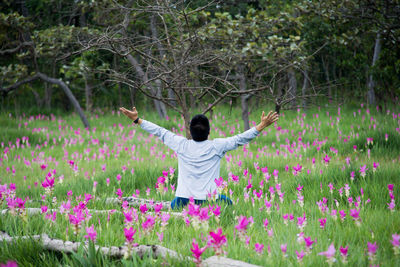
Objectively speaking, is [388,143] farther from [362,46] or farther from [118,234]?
[362,46]

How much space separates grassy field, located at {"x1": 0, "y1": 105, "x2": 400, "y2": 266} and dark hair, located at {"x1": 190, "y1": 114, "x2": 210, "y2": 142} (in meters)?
0.42

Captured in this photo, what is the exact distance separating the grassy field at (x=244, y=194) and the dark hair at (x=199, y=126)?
1.37 ft

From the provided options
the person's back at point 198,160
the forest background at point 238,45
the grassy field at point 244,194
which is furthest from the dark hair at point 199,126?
the forest background at point 238,45

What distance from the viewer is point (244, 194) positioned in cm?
448

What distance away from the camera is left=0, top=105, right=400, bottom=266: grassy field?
3186mm

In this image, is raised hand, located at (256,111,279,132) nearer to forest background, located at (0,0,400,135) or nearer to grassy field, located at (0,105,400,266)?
grassy field, located at (0,105,400,266)

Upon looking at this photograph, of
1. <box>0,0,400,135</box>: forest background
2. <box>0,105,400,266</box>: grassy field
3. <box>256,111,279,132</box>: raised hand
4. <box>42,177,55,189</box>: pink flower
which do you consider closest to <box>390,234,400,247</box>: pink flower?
<box>0,105,400,266</box>: grassy field

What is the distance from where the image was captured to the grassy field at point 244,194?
3.19 metres

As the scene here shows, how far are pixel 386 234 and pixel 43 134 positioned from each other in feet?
31.5

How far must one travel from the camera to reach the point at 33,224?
12.7ft

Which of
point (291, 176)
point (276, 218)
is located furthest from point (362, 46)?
point (276, 218)

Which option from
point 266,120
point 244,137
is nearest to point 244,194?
point 244,137

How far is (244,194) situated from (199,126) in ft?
3.12

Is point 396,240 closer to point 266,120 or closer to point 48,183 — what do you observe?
point 266,120
